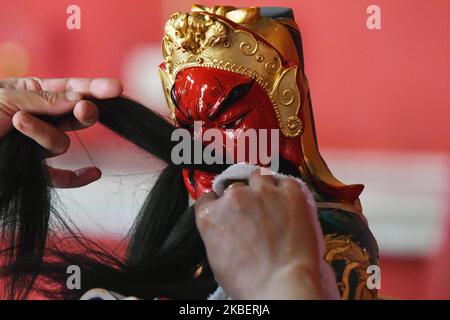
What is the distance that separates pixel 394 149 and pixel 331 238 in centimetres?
102

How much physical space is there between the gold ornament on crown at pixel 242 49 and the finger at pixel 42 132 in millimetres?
211

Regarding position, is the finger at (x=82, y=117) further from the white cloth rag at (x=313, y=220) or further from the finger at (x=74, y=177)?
the white cloth rag at (x=313, y=220)

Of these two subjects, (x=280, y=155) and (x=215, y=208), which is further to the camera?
(x=280, y=155)

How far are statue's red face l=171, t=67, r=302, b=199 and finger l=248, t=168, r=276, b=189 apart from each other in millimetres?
260

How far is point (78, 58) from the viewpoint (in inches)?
75.3

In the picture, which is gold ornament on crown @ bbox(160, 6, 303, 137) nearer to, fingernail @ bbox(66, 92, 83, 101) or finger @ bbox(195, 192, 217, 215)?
fingernail @ bbox(66, 92, 83, 101)

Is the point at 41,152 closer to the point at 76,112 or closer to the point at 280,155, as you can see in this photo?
the point at 76,112

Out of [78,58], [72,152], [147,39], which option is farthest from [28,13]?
[72,152]

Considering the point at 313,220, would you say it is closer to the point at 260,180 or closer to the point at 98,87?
the point at 260,180

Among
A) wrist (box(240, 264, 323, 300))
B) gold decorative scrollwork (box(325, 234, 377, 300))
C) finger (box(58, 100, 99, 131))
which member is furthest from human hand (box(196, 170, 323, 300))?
finger (box(58, 100, 99, 131))

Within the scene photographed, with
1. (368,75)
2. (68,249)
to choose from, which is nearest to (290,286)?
(68,249)

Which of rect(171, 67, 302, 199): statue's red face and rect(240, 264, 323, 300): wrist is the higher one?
rect(171, 67, 302, 199): statue's red face

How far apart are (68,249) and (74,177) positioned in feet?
0.57

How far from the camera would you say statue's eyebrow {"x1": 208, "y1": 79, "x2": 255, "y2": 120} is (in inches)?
39.0
